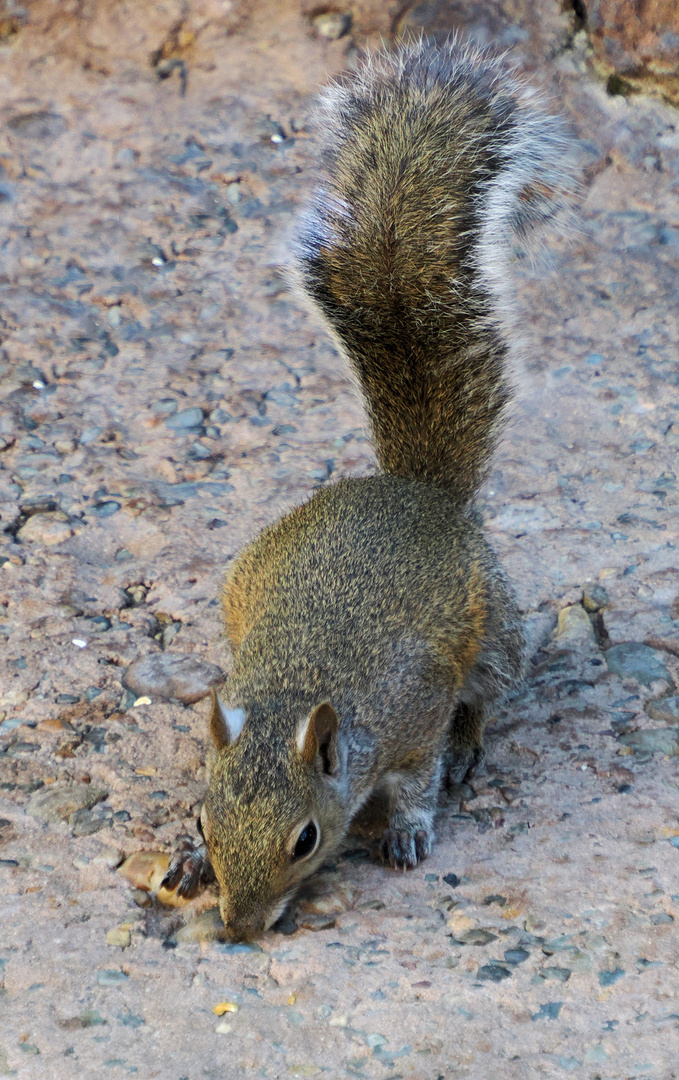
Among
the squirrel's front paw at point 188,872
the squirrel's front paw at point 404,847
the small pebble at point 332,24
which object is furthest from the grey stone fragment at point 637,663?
the small pebble at point 332,24

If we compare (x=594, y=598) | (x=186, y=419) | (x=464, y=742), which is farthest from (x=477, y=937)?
(x=186, y=419)

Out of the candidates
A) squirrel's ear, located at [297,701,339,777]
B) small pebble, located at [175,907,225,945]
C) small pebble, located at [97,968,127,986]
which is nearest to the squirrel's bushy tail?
squirrel's ear, located at [297,701,339,777]

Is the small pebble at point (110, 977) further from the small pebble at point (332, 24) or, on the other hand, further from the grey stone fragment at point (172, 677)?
the small pebble at point (332, 24)

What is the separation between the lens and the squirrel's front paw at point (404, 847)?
103 inches

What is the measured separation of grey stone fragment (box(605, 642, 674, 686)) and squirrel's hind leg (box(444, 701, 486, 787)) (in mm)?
438

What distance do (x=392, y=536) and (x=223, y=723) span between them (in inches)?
28.5

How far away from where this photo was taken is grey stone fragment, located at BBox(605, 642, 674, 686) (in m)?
3.13

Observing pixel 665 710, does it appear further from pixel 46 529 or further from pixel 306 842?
pixel 46 529

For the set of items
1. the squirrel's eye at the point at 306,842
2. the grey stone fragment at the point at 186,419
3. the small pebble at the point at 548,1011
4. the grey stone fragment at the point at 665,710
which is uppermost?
the grey stone fragment at the point at 186,419

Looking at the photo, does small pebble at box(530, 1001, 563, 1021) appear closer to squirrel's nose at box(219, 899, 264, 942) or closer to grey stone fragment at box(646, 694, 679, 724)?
squirrel's nose at box(219, 899, 264, 942)

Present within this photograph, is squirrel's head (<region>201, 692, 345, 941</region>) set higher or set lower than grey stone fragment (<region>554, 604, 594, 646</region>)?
lower

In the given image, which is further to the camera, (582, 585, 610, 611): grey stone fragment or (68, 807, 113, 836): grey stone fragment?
(582, 585, 610, 611): grey stone fragment

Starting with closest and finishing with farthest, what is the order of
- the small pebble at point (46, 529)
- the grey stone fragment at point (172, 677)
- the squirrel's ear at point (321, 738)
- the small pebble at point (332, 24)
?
the squirrel's ear at point (321, 738), the grey stone fragment at point (172, 677), the small pebble at point (46, 529), the small pebble at point (332, 24)

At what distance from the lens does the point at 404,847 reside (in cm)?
262
